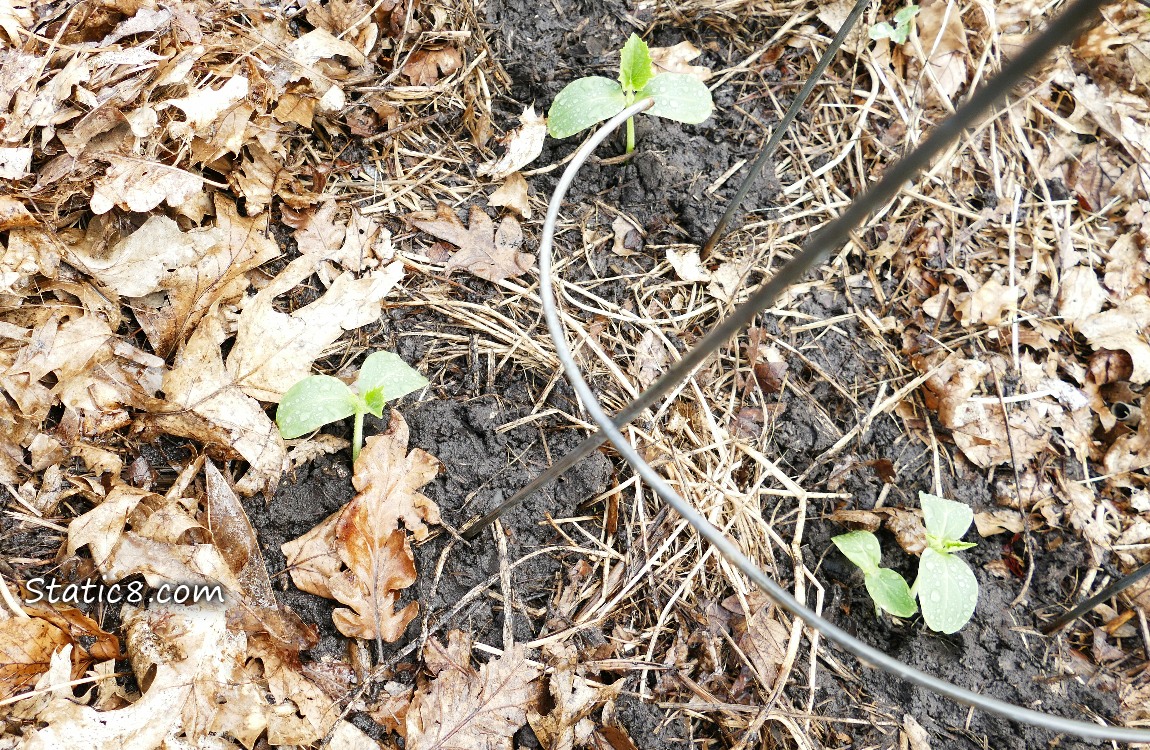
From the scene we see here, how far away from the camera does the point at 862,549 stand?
5.34 ft

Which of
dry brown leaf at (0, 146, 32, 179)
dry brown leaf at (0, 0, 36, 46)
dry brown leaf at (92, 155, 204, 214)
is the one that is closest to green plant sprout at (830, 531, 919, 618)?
dry brown leaf at (92, 155, 204, 214)

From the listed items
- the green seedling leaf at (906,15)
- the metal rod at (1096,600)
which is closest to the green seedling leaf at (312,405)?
the metal rod at (1096,600)

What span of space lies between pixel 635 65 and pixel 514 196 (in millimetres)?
431

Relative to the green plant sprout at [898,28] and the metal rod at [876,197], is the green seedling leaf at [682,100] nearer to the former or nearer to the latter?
the green plant sprout at [898,28]

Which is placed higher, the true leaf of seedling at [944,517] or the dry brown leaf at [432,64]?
the dry brown leaf at [432,64]

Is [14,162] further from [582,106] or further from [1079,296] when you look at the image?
[1079,296]

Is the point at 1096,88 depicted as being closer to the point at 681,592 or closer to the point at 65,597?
the point at 681,592

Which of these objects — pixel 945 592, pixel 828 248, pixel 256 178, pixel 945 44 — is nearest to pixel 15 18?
pixel 256 178

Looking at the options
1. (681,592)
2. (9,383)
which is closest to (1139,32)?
(681,592)

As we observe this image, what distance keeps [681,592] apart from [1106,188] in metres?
1.84

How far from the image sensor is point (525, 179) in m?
1.93

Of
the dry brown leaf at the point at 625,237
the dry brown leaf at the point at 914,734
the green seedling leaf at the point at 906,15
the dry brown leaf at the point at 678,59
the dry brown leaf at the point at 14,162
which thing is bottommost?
the dry brown leaf at the point at 914,734

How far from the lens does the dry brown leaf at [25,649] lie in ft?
4.15

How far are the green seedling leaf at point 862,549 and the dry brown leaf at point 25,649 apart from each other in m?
1.53
